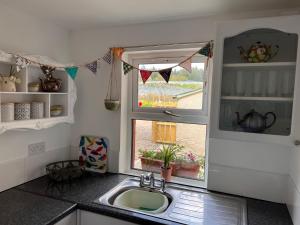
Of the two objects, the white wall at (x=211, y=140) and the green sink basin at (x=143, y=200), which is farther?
the green sink basin at (x=143, y=200)

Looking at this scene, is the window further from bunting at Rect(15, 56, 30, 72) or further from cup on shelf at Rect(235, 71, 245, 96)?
bunting at Rect(15, 56, 30, 72)

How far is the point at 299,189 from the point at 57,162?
173 centimetres

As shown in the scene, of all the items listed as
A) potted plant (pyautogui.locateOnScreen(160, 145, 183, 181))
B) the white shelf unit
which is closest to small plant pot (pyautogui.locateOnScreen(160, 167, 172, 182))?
potted plant (pyautogui.locateOnScreen(160, 145, 183, 181))

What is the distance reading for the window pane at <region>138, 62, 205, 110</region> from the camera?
1835mm

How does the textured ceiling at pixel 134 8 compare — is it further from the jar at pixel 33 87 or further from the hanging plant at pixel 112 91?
the jar at pixel 33 87

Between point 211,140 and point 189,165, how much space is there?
1.17 feet

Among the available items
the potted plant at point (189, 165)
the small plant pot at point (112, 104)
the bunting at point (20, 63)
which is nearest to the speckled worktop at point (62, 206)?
the potted plant at point (189, 165)

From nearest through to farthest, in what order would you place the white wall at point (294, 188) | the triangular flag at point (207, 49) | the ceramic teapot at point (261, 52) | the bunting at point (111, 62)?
1. the white wall at point (294, 188)
2. the ceramic teapot at point (261, 52)
3. the bunting at point (111, 62)
4. the triangular flag at point (207, 49)

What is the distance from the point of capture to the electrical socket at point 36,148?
1.77 meters

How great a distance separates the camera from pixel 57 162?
198 cm

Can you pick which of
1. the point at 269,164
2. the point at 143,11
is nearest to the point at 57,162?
the point at 143,11

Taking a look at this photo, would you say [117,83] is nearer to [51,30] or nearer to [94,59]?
[94,59]

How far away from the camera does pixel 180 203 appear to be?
1.52 metres

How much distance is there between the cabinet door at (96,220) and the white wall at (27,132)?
1.99 feet
